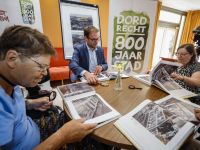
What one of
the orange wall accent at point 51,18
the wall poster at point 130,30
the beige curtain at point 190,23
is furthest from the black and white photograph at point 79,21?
the beige curtain at point 190,23

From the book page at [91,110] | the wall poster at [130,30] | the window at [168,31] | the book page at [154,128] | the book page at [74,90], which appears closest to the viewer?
the book page at [154,128]

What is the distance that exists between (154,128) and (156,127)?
1 cm

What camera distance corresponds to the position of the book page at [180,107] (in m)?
0.63

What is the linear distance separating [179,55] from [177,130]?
55.2 inches

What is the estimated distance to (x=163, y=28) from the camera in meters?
5.30

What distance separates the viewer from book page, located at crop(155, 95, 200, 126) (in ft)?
2.08

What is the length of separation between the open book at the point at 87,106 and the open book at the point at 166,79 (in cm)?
64

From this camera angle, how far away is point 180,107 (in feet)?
2.41

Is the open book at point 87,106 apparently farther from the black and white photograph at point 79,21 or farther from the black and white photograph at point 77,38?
the black and white photograph at point 79,21

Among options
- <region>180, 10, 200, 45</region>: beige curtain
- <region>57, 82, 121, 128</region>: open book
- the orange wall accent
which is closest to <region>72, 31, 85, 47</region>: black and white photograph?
the orange wall accent

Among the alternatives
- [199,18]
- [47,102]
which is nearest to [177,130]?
[47,102]

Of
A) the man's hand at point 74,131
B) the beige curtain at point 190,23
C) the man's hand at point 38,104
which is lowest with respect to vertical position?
the man's hand at point 38,104

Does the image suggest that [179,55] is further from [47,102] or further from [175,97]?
[47,102]

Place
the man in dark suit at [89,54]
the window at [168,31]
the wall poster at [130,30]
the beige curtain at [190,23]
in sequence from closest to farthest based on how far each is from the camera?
1. the man in dark suit at [89,54]
2. the wall poster at [130,30]
3. the window at [168,31]
4. the beige curtain at [190,23]
